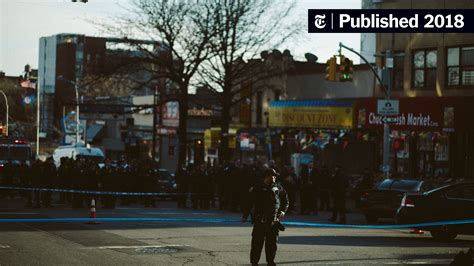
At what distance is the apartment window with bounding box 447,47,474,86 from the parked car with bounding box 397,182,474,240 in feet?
59.0

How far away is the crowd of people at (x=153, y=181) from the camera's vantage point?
98.5ft

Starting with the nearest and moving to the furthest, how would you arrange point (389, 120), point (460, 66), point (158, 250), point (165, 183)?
point (158, 250) → point (389, 120) → point (460, 66) → point (165, 183)

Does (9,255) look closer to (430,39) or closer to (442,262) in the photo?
(442,262)

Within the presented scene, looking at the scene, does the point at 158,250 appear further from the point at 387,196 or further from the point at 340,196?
the point at 387,196

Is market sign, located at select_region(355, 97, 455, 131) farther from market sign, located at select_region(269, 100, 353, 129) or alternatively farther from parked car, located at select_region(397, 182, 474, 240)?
parked car, located at select_region(397, 182, 474, 240)

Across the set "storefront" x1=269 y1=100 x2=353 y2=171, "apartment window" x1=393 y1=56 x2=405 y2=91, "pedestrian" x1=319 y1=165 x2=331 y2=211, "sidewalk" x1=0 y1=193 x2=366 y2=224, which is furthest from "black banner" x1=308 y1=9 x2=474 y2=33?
"storefront" x1=269 y1=100 x2=353 y2=171

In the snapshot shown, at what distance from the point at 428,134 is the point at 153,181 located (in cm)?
1277

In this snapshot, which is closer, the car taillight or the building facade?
the car taillight

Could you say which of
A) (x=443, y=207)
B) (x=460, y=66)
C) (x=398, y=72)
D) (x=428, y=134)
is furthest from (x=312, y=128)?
(x=443, y=207)

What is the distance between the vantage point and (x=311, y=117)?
44250 mm

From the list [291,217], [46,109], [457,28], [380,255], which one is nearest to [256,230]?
[380,255]

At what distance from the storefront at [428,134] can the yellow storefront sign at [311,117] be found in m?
0.92

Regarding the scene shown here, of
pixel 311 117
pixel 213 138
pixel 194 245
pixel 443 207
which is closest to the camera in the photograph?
pixel 194 245

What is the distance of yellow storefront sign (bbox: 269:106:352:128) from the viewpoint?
4200 cm
